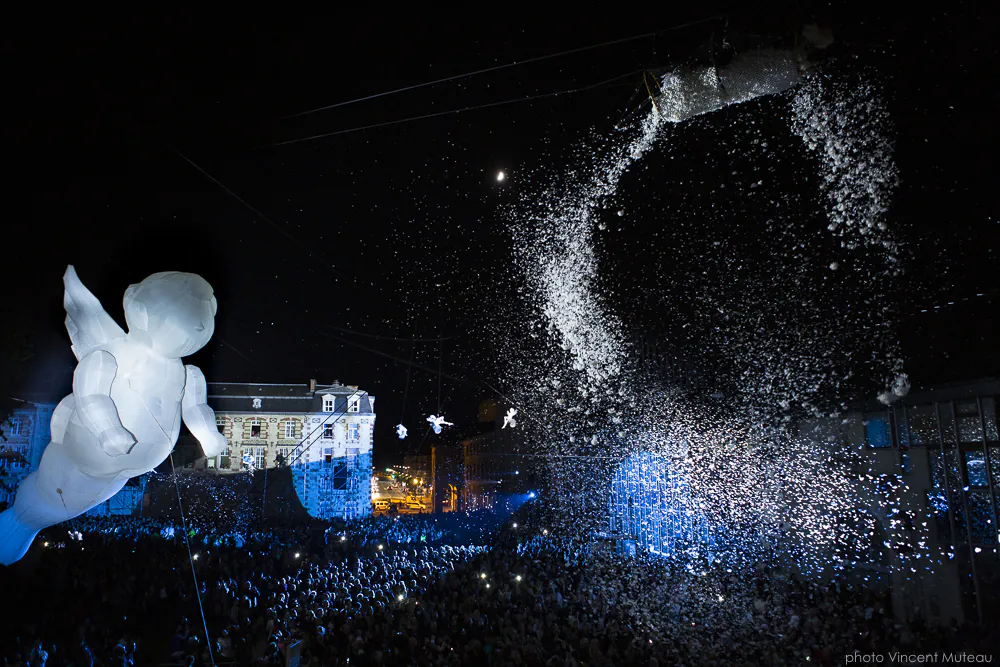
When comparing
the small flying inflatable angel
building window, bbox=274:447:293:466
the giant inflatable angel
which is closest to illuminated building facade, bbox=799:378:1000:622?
the small flying inflatable angel

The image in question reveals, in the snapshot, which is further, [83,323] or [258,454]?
[258,454]

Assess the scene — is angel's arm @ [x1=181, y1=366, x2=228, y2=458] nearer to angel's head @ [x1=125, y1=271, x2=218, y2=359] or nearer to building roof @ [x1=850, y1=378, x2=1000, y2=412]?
angel's head @ [x1=125, y1=271, x2=218, y2=359]

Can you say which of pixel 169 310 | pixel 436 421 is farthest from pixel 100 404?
pixel 436 421

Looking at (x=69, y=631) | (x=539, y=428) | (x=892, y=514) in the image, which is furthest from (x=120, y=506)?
(x=892, y=514)

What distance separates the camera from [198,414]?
4.89 meters

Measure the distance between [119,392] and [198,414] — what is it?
2.08 ft

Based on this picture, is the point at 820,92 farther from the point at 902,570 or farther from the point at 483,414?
the point at 483,414

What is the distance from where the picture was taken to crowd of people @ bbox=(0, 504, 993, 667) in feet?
22.4

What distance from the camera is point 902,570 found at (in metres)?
11.2

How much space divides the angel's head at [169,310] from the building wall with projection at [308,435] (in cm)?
3366

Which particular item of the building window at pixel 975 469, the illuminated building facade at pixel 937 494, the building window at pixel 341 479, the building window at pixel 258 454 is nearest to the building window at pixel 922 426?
the illuminated building facade at pixel 937 494

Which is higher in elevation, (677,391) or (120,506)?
(677,391)

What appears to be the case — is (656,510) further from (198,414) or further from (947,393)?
(198,414)

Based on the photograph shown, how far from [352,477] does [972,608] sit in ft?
110
